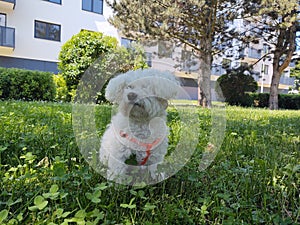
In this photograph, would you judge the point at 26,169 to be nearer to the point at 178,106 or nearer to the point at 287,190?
the point at 178,106

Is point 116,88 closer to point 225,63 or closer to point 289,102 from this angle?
point 225,63

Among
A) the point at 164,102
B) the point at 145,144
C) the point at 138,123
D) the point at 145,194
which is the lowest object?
the point at 145,194

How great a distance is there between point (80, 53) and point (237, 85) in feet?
26.5

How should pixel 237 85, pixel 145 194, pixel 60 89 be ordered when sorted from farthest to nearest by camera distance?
pixel 237 85, pixel 60 89, pixel 145 194

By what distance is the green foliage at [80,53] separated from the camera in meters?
8.84

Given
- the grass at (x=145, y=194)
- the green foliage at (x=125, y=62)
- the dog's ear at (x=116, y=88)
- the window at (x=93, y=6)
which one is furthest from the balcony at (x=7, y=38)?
the dog's ear at (x=116, y=88)

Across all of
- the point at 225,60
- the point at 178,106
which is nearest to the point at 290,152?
the point at 178,106

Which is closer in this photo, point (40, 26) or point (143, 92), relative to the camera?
point (143, 92)

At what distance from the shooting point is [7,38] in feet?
51.9

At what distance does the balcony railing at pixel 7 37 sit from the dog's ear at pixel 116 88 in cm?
1649

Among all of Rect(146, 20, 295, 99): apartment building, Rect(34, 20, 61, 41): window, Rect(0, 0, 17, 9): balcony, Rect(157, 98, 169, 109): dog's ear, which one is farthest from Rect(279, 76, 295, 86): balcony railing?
Rect(157, 98, 169, 109): dog's ear

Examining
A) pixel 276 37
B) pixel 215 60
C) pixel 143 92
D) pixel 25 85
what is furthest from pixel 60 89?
pixel 276 37

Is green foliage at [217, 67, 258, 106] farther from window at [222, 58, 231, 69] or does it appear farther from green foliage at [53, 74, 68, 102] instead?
green foliage at [53, 74, 68, 102]

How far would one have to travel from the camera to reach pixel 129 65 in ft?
7.02
